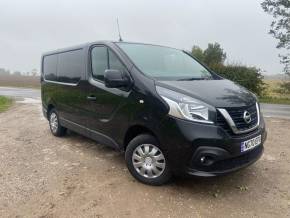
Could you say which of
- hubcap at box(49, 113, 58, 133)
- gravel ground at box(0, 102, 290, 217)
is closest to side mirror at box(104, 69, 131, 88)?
gravel ground at box(0, 102, 290, 217)

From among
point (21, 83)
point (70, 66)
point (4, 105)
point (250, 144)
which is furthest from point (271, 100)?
point (21, 83)

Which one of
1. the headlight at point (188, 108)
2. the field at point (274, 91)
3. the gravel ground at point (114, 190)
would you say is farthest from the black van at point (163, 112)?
the field at point (274, 91)

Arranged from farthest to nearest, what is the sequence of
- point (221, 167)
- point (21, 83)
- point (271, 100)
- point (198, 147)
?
point (21, 83) → point (271, 100) → point (221, 167) → point (198, 147)

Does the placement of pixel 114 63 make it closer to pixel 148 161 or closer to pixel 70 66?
pixel 148 161

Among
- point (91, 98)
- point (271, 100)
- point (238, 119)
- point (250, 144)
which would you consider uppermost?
point (91, 98)

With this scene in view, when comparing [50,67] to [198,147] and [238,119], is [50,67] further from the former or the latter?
[238,119]

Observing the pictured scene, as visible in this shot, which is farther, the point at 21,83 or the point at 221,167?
the point at 21,83

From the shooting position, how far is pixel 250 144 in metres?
3.88

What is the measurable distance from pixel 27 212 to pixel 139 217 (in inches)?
49.7

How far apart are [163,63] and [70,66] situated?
2.09 metres

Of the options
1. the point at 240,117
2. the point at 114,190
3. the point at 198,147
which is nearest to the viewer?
the point at 198,147

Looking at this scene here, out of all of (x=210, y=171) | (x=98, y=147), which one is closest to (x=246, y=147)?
(x=210, y=171)

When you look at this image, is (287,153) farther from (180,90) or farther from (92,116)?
(92,116)

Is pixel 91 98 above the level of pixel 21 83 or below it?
above
